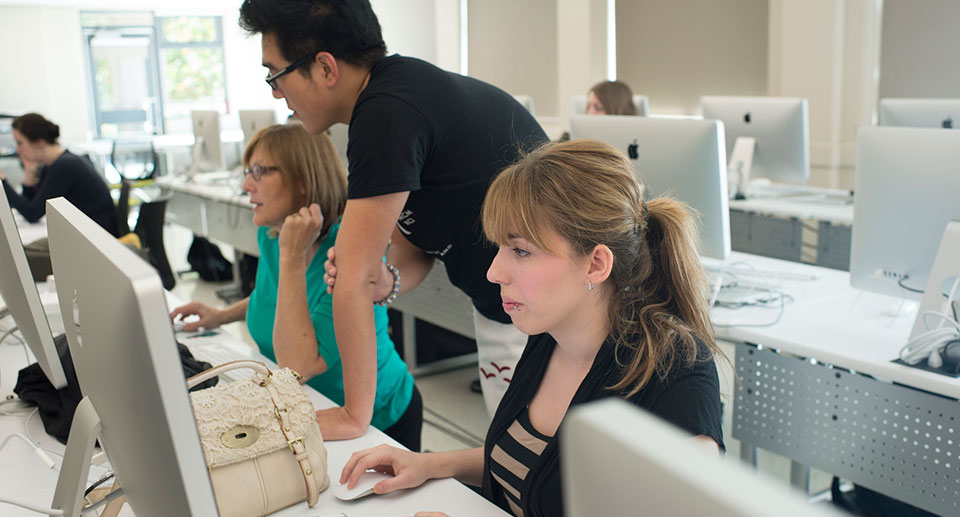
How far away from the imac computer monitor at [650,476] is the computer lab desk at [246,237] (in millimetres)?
2736

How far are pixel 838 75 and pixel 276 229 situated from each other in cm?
407

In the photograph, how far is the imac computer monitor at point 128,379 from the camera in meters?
0.59

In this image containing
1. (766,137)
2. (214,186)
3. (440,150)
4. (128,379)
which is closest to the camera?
(128,379)

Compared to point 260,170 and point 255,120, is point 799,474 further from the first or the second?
point 255,120

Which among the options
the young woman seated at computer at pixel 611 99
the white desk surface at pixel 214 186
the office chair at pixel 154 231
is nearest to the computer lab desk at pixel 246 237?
the white desk surface at pixel 214 186

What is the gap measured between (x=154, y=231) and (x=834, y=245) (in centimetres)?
328

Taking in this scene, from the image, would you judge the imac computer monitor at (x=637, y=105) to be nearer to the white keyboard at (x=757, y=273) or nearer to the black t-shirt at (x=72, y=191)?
the white keyboard at (x=757, y=273)

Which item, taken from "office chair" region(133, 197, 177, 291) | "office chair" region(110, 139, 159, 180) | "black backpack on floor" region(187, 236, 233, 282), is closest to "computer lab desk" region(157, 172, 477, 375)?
"black backpack on floor" region(187, 236, 233, 282)

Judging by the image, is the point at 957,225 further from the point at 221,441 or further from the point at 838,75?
the point at 838,75

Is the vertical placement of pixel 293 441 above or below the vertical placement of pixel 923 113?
below

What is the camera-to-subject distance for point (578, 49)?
6.84 metres

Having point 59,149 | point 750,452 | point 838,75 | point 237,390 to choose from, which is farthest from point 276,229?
point 838,75

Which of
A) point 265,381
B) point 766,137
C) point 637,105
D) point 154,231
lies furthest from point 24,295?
point 637,105

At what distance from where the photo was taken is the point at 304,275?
1.76 meters
